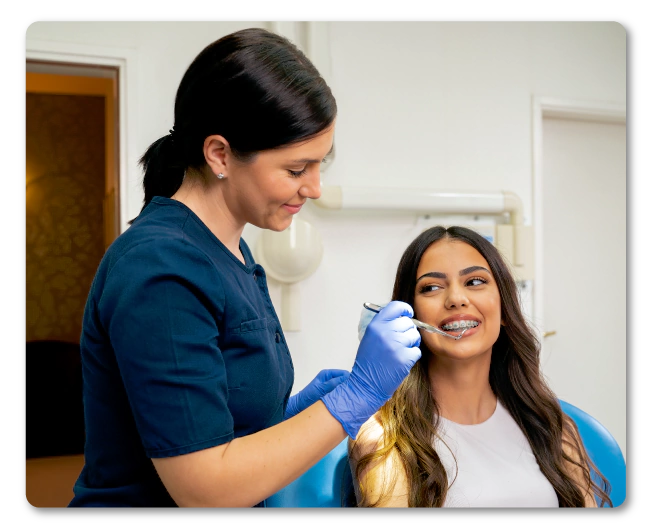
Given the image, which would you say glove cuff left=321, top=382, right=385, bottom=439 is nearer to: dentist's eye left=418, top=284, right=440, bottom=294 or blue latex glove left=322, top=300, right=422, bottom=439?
blue latex glove left=322, top=300, right=422, bottom=439

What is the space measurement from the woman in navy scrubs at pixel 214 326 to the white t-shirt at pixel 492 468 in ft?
1.52

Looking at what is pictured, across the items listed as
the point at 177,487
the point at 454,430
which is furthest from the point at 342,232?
the point at 177,487

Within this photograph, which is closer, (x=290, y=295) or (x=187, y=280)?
(x=187, y=280)

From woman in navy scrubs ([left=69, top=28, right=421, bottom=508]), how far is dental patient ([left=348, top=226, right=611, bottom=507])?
0.37 meters

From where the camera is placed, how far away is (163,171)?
1172 mm

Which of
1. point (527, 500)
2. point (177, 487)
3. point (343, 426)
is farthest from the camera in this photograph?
point (527, 500)

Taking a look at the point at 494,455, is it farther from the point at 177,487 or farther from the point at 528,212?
the point at 528,212

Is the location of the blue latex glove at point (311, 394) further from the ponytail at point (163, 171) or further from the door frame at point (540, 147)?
the door frame at point (540, 147)

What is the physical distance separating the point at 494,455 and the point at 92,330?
104cm

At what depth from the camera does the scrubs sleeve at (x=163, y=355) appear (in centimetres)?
89

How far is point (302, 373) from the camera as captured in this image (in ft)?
8.42

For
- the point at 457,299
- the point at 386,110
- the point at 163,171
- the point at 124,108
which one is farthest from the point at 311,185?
the point at 386,110

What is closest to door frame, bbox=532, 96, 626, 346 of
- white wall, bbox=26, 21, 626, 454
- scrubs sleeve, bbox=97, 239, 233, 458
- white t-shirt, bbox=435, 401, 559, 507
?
white wall, bbox=26, 21, 626, 454

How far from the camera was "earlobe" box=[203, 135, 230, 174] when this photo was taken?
105 centimetres
